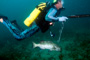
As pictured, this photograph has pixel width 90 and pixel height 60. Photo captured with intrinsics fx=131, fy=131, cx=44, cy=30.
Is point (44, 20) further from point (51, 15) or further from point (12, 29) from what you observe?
point (12, 29)

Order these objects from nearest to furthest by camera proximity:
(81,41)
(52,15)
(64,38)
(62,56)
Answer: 1. (52,15)
2. (62,56)
3. (81,41)
4. (64,38)

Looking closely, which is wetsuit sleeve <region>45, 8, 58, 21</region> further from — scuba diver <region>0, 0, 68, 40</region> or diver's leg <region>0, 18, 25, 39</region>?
diver's leg <region>0, 18, 25, 39</region>

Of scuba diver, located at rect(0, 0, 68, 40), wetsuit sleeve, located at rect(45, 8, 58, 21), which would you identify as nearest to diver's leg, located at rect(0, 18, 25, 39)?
scuba diver, located at rect(0, 0, 68, 40)

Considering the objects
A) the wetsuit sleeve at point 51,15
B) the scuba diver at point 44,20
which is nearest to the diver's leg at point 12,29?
the scuba diver at point 44,20

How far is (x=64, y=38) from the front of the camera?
554 inches

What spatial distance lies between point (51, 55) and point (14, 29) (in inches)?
205

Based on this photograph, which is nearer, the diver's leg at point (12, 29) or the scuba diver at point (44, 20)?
the scuba diver at point (44, 20)

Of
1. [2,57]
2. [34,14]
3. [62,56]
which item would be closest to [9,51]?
[2,57]

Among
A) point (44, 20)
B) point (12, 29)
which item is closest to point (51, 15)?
point (44, 20)

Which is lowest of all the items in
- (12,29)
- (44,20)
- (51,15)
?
(12,29)

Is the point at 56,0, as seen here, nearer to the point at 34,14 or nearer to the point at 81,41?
the point at 34,14

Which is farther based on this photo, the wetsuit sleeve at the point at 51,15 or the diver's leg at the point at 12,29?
the diver's leg at the point at 12,29

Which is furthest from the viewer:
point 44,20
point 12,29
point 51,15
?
point 12,29

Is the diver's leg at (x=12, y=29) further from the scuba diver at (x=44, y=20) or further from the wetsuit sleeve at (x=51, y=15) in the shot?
the wetsuit sleeve at (x=51, y=15)
